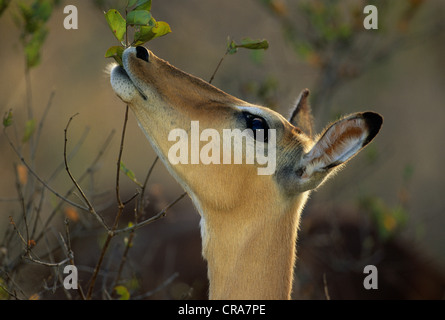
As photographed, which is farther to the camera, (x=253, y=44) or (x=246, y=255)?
(x=253, y=44)

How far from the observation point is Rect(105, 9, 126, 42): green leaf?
12.0ft

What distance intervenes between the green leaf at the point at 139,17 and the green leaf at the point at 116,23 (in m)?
0.10

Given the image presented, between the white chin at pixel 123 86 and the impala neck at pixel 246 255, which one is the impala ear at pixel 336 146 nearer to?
the impala neck at pixel 246 255

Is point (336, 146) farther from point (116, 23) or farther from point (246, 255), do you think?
point (116, 23)

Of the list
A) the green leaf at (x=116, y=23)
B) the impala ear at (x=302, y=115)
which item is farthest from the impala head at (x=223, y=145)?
the impala ear at (x=302, y=115)

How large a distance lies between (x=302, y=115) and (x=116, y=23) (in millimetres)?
1768

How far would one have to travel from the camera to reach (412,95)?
15742mm

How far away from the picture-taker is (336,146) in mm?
3691

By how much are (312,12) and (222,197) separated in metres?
5.28

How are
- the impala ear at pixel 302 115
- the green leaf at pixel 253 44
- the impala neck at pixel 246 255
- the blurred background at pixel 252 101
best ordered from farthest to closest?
the blurred background at pixel 252 101, the impala ear at pixel 302 115, the green leaf at pixel 253 44, the impala neck at pixel 246 255

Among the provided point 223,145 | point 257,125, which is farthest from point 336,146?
point 223,145

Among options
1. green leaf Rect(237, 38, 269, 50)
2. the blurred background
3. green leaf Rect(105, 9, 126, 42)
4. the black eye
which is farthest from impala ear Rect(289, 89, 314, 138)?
green leaf Rect(105, 9, 126, 42)

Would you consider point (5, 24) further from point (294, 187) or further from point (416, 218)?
point (416, 218)

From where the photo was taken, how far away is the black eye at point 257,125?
387 centimetres
